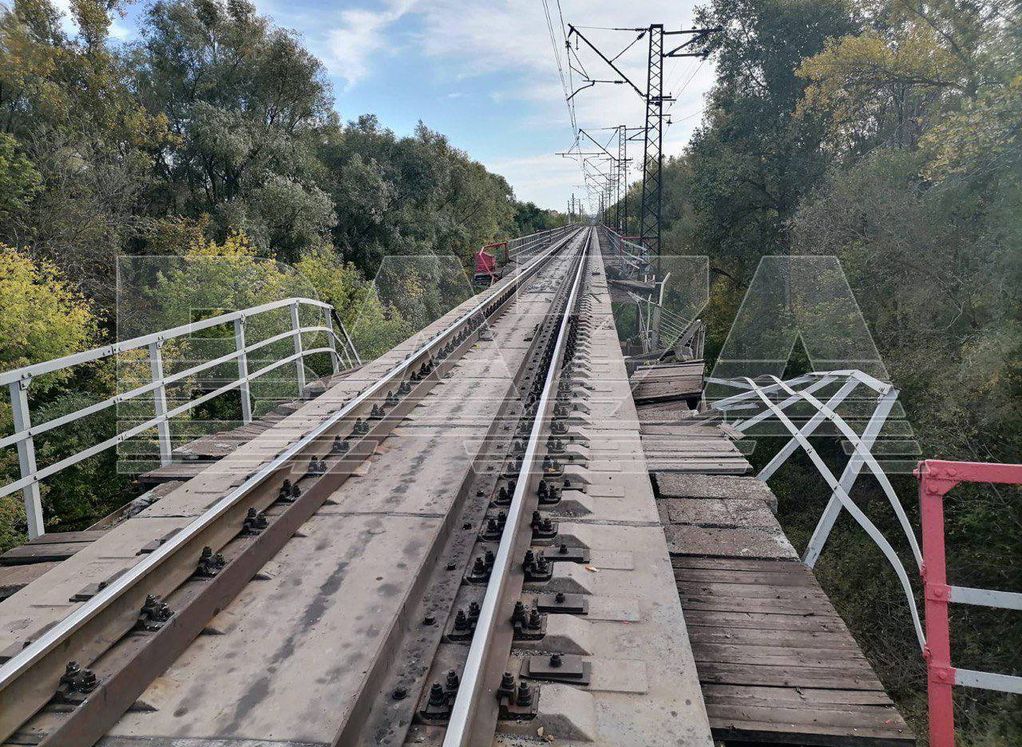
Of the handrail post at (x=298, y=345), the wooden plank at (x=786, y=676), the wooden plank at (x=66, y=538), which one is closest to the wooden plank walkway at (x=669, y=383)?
the handrail post at (x=298, y=345)

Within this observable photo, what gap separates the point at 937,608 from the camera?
2385mm

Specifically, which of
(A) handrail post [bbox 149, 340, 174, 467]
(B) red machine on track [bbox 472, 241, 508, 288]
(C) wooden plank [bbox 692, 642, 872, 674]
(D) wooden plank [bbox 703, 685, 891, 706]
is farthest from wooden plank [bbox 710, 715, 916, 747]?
(B) red machine on track [bbox 472, 241, 508, 288]

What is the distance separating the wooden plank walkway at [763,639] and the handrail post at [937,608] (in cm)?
19

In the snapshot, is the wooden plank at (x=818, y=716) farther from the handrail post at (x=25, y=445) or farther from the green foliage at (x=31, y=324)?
the green foliage at (x=31, y=324)

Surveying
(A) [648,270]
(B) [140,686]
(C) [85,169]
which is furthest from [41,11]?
(B) [140,686]

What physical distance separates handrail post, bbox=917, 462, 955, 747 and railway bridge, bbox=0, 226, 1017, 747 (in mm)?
56

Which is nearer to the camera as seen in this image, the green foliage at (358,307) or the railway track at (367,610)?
the railway track at (367,610)

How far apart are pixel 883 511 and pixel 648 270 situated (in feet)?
Answer: 28.4

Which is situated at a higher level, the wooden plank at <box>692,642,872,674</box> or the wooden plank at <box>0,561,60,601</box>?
the wooden plank at <box>0,561,60,601</box>

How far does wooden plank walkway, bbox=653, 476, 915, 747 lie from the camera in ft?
7.34

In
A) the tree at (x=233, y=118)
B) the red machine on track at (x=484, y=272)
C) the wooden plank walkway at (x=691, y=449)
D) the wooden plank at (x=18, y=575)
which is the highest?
the tree at (x=233, y=118)

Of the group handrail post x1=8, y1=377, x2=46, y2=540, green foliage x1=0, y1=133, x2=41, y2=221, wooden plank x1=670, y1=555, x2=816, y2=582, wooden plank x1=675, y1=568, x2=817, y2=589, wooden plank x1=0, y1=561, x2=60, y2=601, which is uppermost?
green foliage x1=0, y1=133, x2=41, y2=221

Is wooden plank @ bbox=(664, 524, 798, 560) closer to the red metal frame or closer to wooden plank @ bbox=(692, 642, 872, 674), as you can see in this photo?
wooden plank @ bbox=(692, 642, 872, 674)

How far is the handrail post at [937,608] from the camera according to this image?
236 centimetres
